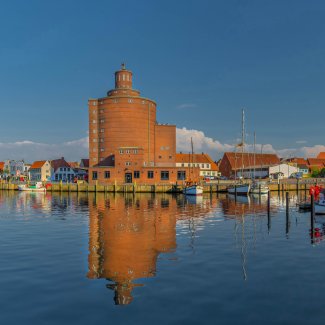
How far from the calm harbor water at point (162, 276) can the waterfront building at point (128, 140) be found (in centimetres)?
6592

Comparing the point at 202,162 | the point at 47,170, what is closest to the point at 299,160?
the point at 202,162

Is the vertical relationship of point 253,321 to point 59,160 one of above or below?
below

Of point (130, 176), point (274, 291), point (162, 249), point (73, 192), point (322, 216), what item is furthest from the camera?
point (130, 176)

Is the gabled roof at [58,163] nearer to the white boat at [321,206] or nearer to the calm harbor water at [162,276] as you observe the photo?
the calm harbor water at [162,276]

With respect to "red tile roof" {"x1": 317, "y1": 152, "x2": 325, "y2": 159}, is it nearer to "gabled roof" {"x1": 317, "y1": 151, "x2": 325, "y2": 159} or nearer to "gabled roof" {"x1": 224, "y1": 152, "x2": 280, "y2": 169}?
"gabled roof" {"x1": 317, "y1": 151, "x2": 325, "y2": 159}

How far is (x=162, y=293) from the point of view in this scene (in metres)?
14.6

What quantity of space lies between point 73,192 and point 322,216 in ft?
218

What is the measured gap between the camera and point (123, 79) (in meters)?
115

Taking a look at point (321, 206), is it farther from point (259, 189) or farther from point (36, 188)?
point (36, 188)

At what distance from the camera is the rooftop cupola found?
11506 centimetres

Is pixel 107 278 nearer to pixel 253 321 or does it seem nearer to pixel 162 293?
pixel 162 293

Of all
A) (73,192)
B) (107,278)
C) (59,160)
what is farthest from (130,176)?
(107,278)

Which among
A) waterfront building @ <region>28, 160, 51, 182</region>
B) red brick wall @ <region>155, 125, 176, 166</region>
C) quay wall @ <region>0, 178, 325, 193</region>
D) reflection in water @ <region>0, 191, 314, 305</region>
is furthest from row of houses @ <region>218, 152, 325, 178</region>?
waterfront building @ <region>28, 160, 51, 182</region>

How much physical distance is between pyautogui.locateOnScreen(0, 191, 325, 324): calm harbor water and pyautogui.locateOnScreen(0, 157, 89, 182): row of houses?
107 meters
